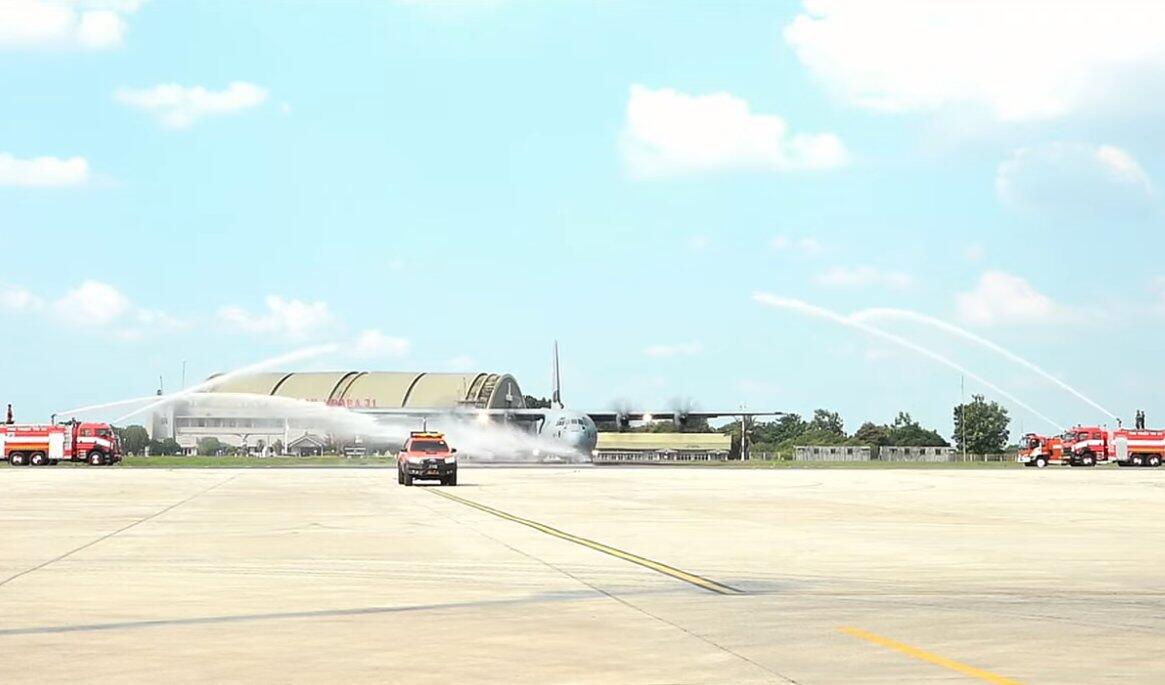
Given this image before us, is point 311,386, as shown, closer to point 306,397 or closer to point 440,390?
point 306,397

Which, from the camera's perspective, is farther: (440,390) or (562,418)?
(440,390)

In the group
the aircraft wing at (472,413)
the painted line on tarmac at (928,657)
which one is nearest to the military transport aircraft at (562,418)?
the aircraft wing at (472,413)

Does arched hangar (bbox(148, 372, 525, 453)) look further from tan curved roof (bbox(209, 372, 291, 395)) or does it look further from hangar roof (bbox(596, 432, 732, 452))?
hangar roof (bbox(596, 432, 732, 452))

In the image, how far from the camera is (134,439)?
185500 millimetres

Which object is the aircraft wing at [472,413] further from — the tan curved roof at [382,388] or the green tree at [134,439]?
the green tree at [134,439]

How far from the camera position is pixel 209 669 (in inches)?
470

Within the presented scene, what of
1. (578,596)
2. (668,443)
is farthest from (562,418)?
(578,596)

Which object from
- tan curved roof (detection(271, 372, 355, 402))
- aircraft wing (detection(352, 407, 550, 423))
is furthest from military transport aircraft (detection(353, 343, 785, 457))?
tan curved roof (detection(271, 372, 355, 402))

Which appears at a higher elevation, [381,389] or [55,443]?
[381,389]

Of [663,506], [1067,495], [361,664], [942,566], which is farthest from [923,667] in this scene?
[1067,495]

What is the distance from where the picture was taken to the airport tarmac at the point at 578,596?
12.1 meters

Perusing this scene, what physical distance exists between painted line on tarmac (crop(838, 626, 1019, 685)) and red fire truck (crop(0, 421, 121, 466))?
309 feet

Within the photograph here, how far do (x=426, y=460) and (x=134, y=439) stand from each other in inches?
5433

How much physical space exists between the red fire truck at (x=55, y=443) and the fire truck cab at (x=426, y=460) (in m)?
49.3
